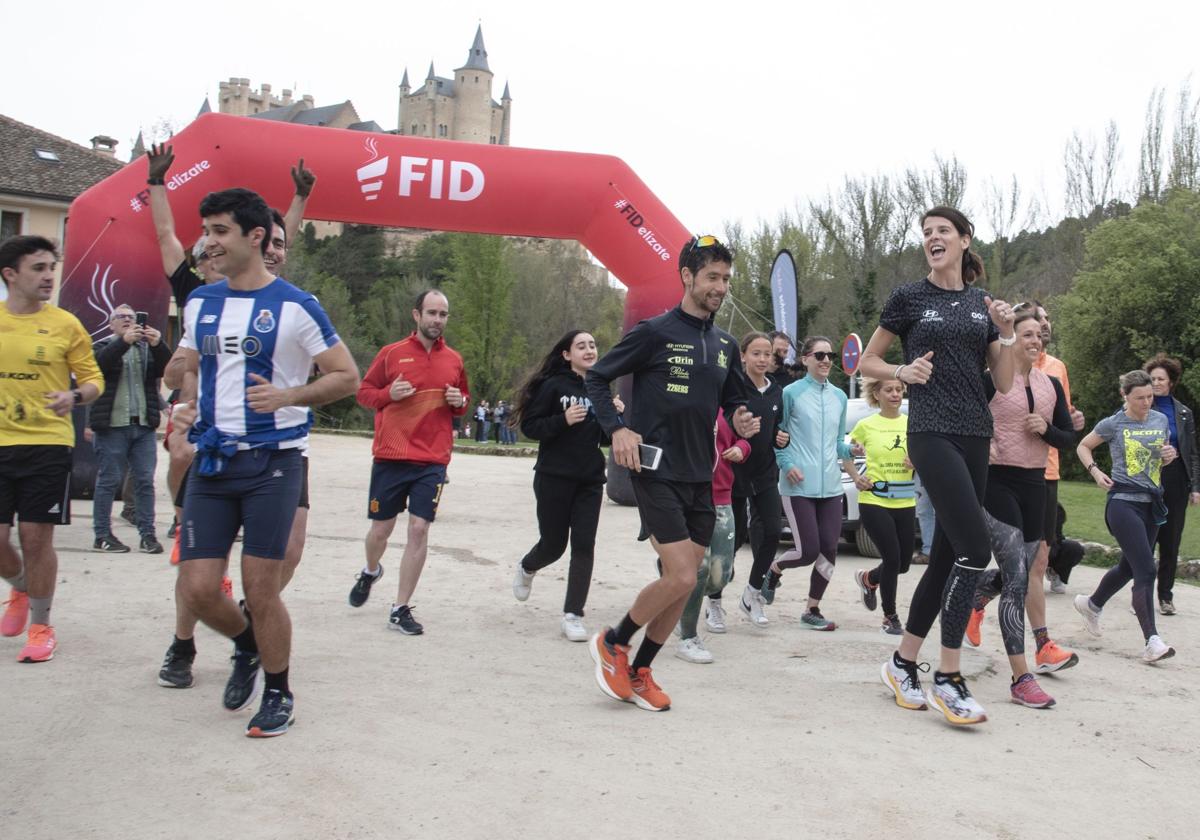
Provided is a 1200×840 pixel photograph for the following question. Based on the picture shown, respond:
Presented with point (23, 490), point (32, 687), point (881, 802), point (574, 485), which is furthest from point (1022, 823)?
point (23, 490)

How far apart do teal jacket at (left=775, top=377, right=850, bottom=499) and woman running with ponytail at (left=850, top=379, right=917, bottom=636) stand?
21cm

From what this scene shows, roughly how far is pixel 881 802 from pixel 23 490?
13.9ft

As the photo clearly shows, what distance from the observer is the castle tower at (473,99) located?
412 ft

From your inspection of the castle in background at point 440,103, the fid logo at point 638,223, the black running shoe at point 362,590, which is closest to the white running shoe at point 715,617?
the black running shoe at point 362,590

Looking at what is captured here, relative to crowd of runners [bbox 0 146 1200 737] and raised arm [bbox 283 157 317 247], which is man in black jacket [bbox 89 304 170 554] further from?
raised arm [bbox 283 157 317 247]

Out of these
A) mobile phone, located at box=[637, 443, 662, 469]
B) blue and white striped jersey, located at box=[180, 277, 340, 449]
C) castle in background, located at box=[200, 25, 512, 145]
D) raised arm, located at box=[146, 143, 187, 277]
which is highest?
castle in background, located at box=[200, 25, 512, 145]

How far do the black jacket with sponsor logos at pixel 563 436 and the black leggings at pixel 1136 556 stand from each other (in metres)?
3.24

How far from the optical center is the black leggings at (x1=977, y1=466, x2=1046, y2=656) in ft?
17.1

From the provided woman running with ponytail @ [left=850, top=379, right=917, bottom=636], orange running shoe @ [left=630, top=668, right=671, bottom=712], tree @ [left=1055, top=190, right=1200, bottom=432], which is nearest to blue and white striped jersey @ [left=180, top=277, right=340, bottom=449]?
orange running shoe @ [left=630, top=668, right=671, bottom=712]

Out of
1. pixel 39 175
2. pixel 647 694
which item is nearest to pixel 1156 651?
pixel 647 694

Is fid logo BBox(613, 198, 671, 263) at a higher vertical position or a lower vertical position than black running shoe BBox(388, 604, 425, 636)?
higher

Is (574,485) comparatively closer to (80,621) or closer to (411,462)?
(411,462)

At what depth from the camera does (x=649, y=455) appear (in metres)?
4.68

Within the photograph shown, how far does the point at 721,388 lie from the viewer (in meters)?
5.03
